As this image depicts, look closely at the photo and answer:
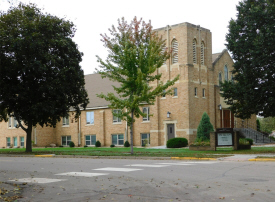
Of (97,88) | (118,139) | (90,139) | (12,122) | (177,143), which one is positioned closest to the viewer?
(177,143)

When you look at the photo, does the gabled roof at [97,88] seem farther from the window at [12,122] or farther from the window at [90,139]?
the window at [12,122]

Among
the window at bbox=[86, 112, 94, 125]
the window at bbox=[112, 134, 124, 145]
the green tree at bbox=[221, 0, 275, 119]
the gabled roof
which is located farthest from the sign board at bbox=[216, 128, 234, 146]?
the window at bbox=[86, 112, 94, 125]

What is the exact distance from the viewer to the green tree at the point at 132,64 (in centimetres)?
2464

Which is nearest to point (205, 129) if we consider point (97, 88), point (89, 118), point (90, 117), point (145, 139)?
point (145, 139)

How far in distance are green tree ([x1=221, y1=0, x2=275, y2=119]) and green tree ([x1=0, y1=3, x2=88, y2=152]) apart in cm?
1290

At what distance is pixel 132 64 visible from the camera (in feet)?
82.4

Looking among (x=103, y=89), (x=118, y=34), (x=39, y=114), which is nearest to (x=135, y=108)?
(x=118, y=34)

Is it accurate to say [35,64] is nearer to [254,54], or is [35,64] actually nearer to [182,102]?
[254,54]

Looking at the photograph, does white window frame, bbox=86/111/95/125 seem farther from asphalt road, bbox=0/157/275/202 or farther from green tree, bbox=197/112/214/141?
asphalt road, bbox=0/157/275/202

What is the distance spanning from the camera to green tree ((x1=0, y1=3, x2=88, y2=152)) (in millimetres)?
28562

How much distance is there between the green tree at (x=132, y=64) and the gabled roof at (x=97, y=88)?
20.1 metres

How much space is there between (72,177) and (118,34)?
16099 millimetres

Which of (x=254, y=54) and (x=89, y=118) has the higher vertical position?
(x=254, y=54)

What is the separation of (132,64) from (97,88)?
25597 mm
